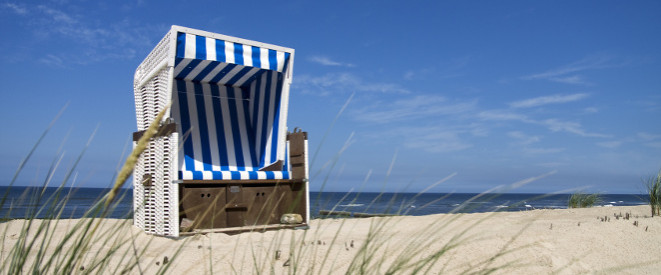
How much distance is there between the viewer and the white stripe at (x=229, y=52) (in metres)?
5.45

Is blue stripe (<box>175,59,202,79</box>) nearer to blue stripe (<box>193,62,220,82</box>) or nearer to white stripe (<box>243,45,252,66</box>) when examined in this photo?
blue stripe (<box>193,62,220,82</box>)

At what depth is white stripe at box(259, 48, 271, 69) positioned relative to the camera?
567 centimetres

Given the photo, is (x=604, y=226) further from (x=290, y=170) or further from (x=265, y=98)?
(x=265, y=98)

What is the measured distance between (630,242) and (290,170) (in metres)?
3.59

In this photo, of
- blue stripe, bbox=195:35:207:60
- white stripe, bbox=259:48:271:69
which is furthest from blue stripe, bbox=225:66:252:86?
blue stripe, bbox=195:35:207:60

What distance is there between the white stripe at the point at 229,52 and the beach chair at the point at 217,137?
11 millimetres

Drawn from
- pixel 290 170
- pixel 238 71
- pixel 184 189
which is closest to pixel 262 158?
pixel 290 170

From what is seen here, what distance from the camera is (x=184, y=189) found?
16.8 feet

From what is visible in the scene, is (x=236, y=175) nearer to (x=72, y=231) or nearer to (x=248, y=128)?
(x=248, y=128)

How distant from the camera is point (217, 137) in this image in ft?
21.6

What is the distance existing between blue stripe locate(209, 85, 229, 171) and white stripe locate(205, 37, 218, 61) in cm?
142

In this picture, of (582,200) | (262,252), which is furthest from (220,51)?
(582,200)

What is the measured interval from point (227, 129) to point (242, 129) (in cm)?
22

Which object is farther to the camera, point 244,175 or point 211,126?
point 211,126
